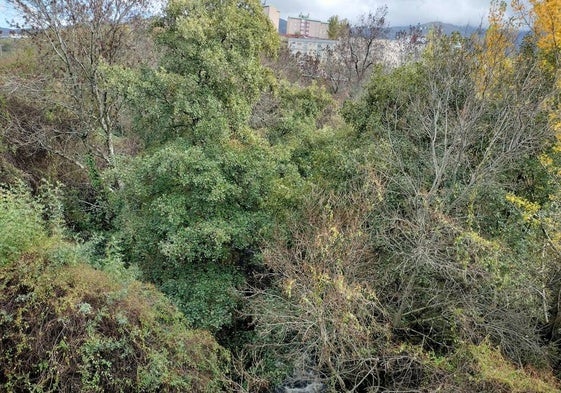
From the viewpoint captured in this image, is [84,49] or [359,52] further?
[359,52]

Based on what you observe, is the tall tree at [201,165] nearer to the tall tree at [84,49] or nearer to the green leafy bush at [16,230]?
the green leafy bush at [16,230]

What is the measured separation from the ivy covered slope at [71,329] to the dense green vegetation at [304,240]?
0.03m

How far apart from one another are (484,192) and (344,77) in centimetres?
2173

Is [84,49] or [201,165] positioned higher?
[84,49]

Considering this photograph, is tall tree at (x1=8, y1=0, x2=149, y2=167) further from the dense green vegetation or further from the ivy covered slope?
the ivy covered slope

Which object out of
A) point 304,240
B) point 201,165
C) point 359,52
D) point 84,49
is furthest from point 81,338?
point 359,52

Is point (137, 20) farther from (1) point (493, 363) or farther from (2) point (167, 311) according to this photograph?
(1) point (493, 363)

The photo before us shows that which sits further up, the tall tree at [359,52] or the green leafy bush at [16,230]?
the tall tree at [359,52]

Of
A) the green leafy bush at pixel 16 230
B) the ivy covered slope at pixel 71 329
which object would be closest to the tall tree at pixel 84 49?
the green leafy bush at pixel 16 230

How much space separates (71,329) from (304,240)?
166 inches

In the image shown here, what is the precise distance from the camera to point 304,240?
7504 millimetres

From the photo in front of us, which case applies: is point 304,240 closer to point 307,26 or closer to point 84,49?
point 84,49

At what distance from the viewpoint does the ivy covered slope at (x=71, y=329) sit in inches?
203

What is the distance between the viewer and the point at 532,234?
260 inches
